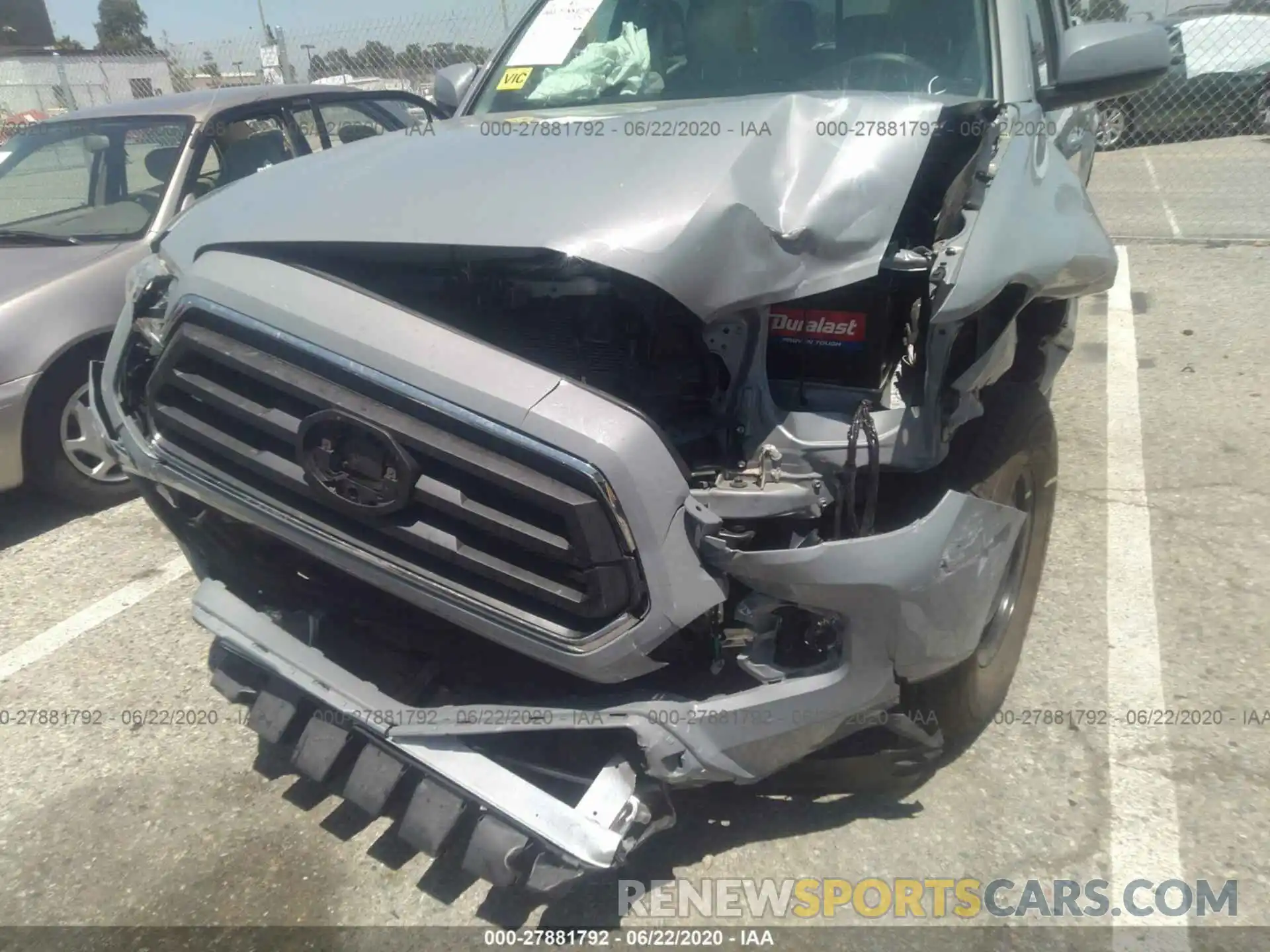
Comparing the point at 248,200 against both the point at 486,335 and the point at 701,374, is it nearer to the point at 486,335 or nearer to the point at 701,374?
the point at 486,335

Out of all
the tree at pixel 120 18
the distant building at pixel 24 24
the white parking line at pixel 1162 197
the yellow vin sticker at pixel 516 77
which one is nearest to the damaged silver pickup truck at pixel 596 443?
the yellow vin sticker at pixel 516 77

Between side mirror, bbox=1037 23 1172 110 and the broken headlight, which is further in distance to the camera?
side mirror, bbox=1037 23 1172 110

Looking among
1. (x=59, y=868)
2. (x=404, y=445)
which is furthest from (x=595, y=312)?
(x=59, y=868)

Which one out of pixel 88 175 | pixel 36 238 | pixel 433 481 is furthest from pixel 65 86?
pixel 433 481

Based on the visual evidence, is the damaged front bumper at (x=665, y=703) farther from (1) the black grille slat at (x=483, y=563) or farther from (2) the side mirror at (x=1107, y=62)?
(2) the side mirror at (x=1107, y=62)

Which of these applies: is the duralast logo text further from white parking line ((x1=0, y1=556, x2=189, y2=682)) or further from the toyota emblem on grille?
white parking line ((x1=0, y1=556, x2=189, y2=682))

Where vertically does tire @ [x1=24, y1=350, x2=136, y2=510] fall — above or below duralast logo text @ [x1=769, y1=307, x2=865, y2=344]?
below

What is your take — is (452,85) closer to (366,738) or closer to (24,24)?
(366,738)

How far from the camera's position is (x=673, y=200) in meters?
2.05

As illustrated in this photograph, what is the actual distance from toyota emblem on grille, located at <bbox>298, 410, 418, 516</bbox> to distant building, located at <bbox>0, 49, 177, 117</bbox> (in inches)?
620

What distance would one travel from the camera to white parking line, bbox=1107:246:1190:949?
240 centimetres

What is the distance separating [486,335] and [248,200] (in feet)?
2.44

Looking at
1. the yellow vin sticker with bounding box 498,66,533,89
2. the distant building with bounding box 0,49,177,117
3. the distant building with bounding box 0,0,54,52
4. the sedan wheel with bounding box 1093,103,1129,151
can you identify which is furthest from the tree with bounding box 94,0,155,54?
the yellow vin sticker with bounding box 498,66,533,89

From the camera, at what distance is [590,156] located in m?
2.31
